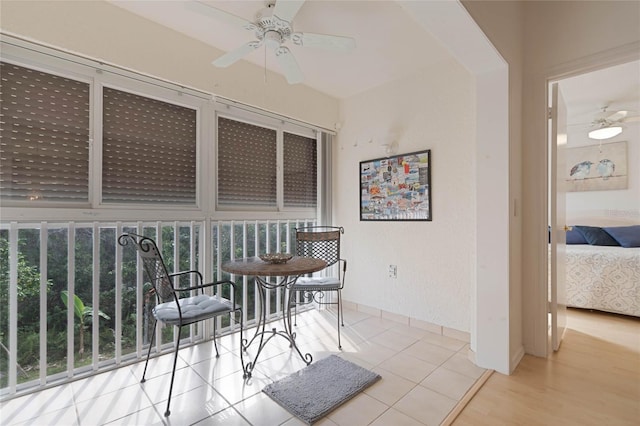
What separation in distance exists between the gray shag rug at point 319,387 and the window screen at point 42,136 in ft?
6.35

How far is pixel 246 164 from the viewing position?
2.99 metres

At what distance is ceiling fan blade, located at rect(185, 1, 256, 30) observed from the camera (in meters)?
1.55

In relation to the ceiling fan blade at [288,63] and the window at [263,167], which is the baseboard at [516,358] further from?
the ceiling fan blade at [288,63]

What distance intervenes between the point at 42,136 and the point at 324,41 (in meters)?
1.96

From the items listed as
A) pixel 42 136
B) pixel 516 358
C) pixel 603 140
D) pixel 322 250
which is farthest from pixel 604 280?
pixel 42 136

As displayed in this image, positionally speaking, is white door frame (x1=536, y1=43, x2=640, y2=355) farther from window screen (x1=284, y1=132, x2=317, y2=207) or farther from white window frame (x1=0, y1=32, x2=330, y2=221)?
white window frame (x1=0, y1=32, x2=330, y2=221)

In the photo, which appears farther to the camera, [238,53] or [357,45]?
[357,45]

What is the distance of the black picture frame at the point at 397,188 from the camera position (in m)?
2.90

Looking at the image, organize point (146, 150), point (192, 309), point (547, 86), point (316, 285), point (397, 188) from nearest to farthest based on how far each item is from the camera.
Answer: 1. point (192, 309)
2. point (547, 86)
3. point (146, 150)
4. point (316, 285)
5. point (397, 188)

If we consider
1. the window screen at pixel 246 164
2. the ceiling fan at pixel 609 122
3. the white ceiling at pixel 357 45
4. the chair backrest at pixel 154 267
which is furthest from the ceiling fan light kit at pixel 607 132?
the chair backrest at pixel 154 267

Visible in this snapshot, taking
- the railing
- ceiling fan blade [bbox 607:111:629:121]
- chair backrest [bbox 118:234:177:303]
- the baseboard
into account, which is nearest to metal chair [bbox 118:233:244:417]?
chair backrest [bbox 118:234:177:303]

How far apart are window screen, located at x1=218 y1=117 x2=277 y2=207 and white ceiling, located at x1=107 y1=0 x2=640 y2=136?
0.66m

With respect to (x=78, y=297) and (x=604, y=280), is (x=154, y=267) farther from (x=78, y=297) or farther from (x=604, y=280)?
(x=604, y=280)

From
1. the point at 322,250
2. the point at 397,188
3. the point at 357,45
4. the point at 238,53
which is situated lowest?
the point at 322,250
